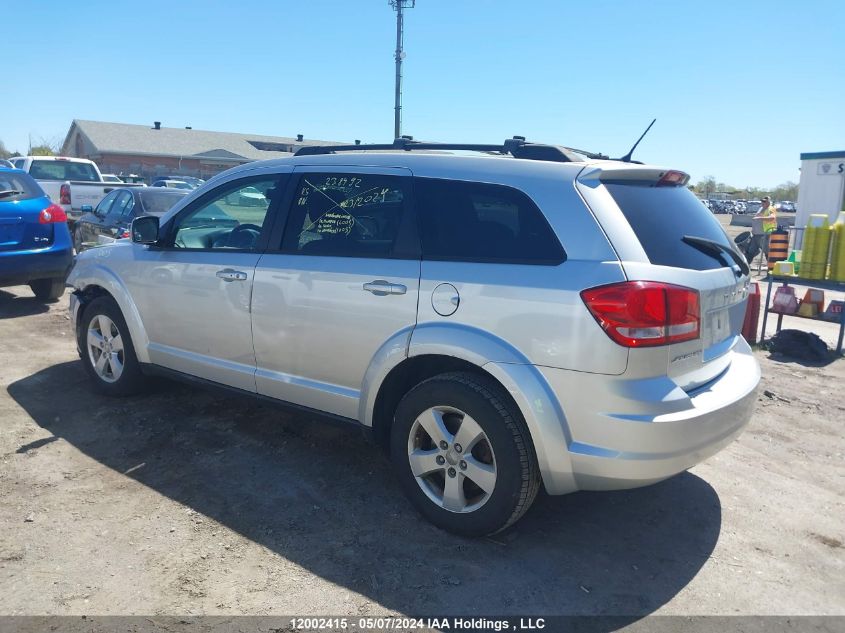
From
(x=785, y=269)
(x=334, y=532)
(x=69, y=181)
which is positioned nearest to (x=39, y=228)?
(x=334, y=532)

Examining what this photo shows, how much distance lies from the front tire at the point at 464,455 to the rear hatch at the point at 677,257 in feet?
2.16

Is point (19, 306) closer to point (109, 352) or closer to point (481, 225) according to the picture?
point (109, 352)

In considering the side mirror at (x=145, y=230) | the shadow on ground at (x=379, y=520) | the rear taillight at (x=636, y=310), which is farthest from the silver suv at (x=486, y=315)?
the side mirror at (x=145, y=230)

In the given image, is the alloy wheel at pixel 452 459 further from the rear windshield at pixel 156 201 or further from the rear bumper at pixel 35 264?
the rear windshield at pixel 156 201

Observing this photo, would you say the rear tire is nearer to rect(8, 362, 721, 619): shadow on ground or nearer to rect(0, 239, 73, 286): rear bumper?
rect(0, 239, 73, 286): rear bumper

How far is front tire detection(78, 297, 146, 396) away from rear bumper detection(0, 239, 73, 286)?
3.23m

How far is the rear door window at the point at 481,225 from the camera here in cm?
317

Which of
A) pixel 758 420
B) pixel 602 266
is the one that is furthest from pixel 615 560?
pixel 758 420

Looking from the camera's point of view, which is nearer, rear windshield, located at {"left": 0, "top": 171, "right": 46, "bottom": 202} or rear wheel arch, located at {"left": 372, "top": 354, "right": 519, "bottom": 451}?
rear wheel arch, located at {"left": 372, "top": 354, "right": 519, "bottom": 451}

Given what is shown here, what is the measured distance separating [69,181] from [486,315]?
15.6m

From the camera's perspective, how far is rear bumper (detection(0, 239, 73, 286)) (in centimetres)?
780

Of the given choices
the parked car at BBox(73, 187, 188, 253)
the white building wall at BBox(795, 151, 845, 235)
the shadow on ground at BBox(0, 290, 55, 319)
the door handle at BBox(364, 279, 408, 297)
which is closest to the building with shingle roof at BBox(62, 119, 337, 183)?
the white building wall at BBox(795, 151, 845, 235)

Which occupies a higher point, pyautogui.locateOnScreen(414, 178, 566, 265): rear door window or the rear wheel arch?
pyautogui.locateOnScreen(414, 178, 566, 265): rear door window

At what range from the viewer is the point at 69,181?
15.8 m
